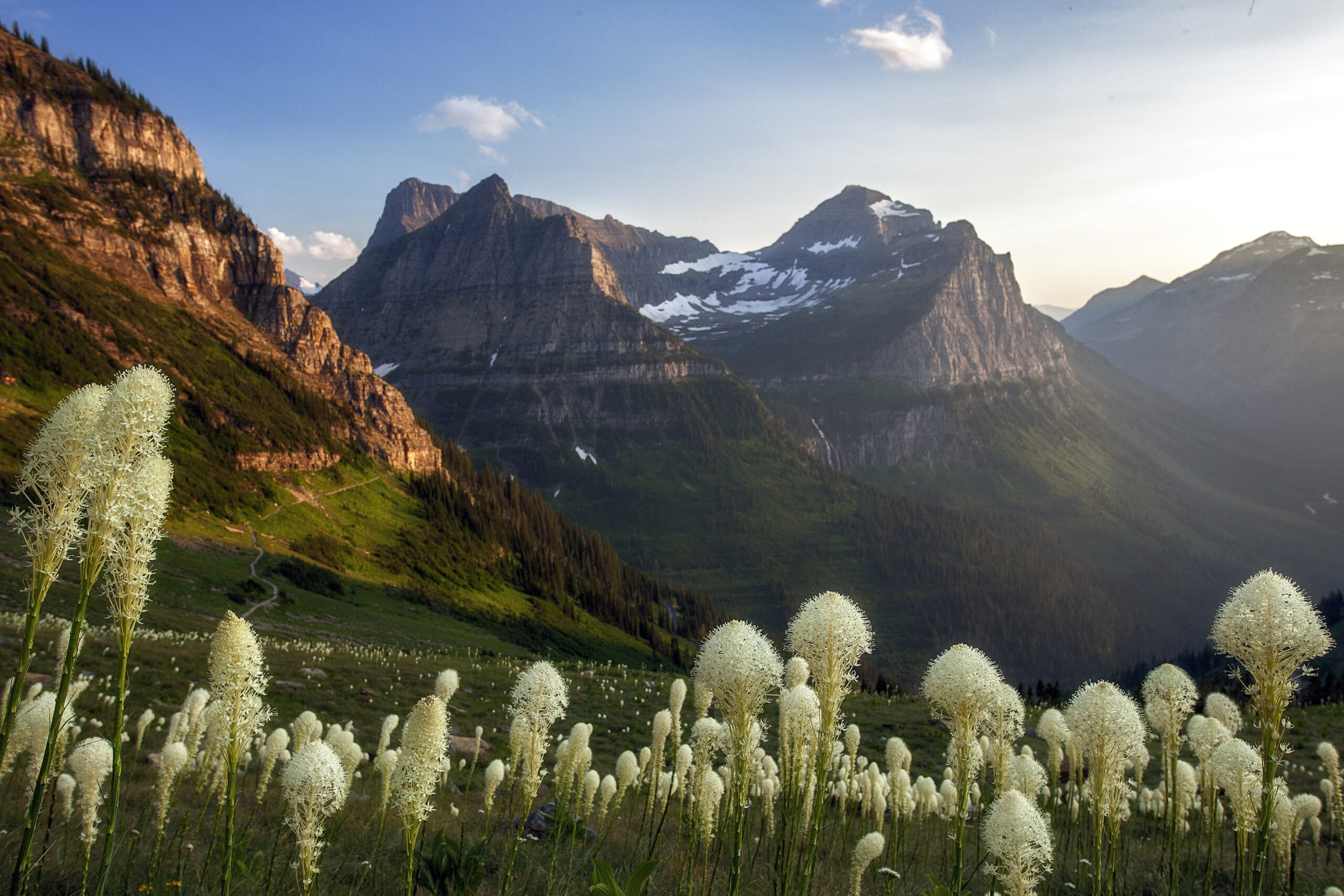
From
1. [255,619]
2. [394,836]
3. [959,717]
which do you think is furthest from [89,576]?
[255,619]

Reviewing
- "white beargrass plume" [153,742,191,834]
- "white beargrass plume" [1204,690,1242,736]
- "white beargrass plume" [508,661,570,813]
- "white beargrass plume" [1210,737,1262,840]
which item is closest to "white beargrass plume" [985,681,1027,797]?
"white beargrass plume" [1210,737,1262,840]

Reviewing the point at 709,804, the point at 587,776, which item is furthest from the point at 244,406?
the point at 709,804

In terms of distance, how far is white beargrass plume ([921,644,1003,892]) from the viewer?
6.92 meters

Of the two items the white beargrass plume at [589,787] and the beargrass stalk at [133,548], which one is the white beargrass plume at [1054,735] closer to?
the white beargrass plume at [589,787]

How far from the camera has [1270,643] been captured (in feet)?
22.0

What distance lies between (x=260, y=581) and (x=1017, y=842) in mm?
80403

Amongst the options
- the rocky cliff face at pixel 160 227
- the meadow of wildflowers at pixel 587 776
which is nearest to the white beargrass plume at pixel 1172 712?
the meadow of wildflowers at pixel 587 776

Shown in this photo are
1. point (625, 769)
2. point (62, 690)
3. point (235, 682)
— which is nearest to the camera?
point (62, 690)

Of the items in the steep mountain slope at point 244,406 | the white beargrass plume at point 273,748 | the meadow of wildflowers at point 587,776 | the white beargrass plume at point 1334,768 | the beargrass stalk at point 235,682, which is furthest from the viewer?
the steep mountain slope at point 244,406

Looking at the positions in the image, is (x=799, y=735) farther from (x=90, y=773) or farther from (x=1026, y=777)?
(x=90, y=773)

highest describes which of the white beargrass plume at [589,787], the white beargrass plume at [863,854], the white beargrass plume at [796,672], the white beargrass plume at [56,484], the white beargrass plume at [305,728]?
the white beargrass plume at [56,484]

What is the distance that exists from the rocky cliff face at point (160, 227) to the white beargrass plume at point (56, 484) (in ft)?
418

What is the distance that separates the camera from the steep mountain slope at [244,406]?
91.1m

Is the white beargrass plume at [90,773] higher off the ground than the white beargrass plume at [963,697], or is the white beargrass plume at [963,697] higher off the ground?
the white beargrass plume at [963,697]
